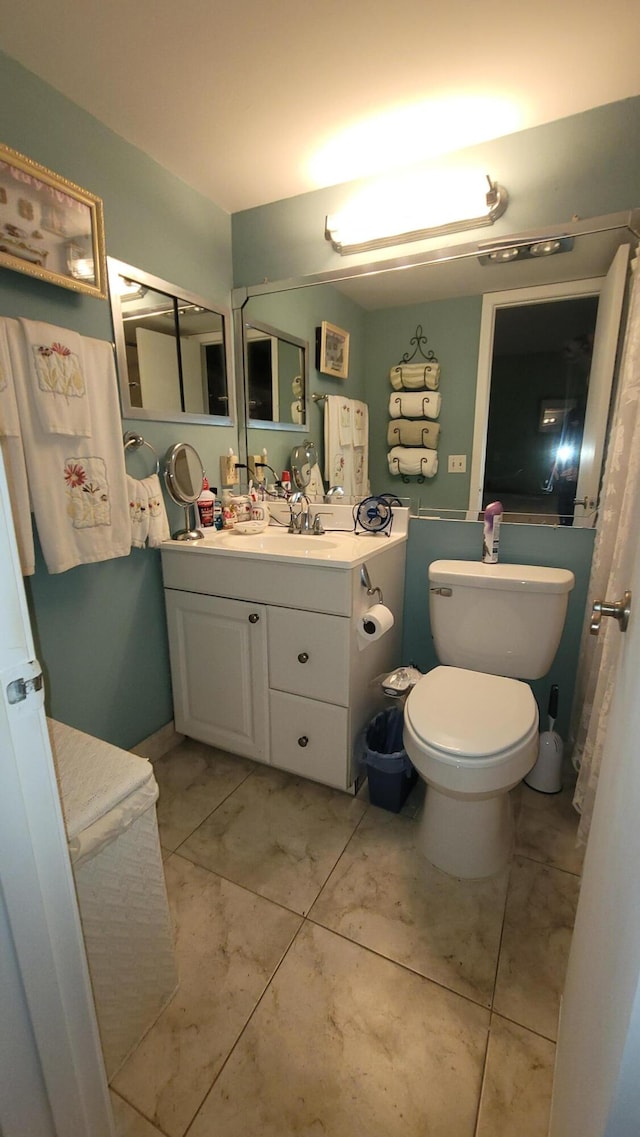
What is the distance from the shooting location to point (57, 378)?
3.97ft

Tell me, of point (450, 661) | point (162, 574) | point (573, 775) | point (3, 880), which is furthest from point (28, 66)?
point (573, 775)

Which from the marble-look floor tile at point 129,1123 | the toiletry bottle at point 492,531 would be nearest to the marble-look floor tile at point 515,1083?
the marble-look floor tile at point 129,1123

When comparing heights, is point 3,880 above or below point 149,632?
above

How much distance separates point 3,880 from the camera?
520 mm

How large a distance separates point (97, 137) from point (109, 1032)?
222 cm

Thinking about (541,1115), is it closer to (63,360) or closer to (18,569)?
(18,569)

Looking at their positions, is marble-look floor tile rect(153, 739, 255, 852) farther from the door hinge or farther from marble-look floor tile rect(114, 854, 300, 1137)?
the door hinge

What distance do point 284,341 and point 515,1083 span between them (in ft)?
7.42

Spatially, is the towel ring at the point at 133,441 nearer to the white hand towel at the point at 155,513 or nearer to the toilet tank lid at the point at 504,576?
the white hand towel at the point at 155,513

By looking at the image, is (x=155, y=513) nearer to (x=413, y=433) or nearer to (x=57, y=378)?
(x=57, y=378)

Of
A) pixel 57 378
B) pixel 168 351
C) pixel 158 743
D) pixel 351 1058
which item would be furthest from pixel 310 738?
pixel 168 351

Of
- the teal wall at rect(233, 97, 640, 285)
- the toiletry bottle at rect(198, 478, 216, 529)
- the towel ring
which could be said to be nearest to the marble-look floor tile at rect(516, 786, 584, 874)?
the toiletry bottle at rect(198, 478, 216, 529)

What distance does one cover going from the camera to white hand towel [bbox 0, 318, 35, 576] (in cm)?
110

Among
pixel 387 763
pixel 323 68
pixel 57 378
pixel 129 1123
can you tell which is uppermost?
pixel 323 68
